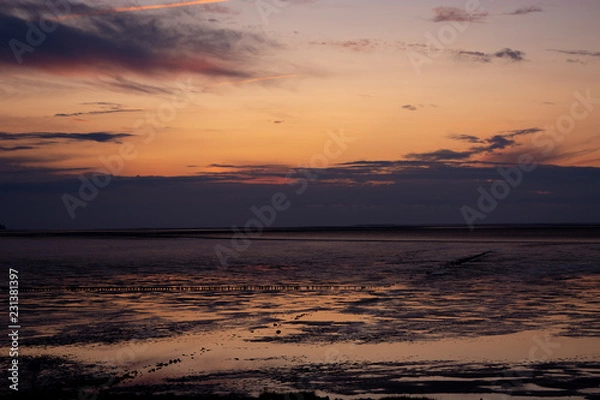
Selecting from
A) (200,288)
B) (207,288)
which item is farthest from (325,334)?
(200,288)

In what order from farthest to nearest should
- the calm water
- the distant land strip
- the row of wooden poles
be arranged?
the row of wooden poles
the distant land strip
the calm water

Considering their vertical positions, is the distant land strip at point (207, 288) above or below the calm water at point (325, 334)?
above

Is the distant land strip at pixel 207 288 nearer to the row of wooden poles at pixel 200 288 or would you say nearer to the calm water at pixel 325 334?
the row of wooden poles at pixel 200 288

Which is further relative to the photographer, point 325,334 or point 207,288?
point 207,288

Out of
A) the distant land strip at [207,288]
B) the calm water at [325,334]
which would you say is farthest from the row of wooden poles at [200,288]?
the calm water at [325,334]

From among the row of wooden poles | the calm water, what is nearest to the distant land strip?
the row of wooden poles

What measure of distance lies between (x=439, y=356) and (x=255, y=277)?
108 feet

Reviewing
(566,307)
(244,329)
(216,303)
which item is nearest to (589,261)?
(566,307)

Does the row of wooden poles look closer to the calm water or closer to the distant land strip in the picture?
the distant land strip

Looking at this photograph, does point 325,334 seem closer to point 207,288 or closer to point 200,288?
point 207,288

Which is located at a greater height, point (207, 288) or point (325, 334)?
point (207, 288)

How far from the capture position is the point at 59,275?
5559 centimetres

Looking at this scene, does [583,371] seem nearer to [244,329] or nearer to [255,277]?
[244,329]

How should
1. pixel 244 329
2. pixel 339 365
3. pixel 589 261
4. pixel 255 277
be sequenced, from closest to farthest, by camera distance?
pixel 339 365, pixel 244 329, pixel 255 277, pixel 589 261
